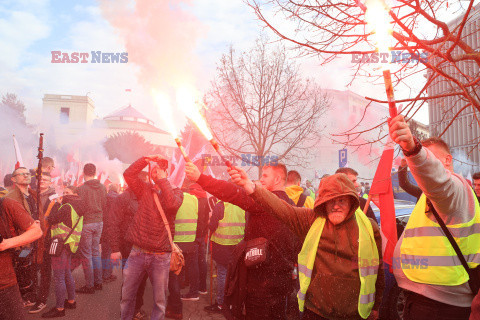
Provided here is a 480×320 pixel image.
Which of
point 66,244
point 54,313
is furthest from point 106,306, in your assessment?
point 66,244

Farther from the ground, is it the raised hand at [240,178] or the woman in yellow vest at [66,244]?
the raised hand at [240,178]

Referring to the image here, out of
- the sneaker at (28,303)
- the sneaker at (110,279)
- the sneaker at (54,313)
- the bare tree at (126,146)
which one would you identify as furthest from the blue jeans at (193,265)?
the bare tree at (126,146)

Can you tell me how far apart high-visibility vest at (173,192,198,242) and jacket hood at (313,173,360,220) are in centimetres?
387

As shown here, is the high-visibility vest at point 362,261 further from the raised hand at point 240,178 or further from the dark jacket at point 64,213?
the dark jacket at point 64,213

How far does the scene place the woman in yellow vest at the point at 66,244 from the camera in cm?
567

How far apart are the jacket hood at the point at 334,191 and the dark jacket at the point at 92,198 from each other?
5.40 m

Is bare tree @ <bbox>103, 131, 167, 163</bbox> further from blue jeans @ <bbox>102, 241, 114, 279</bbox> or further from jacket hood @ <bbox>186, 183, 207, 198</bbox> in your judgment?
jacket hood @ <bbox>186, 183, 207, 198</bbox>

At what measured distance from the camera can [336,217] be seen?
9.21 feet

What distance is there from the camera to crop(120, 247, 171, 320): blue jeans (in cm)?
Result: 423

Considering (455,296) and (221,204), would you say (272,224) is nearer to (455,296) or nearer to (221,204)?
(455,296)

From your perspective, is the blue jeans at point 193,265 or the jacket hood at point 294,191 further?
the blue jeans at point 193,265

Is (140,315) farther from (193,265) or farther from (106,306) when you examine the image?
(193,265)

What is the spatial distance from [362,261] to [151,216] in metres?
2.68

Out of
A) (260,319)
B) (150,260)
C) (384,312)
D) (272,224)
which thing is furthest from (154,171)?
(384,312)
